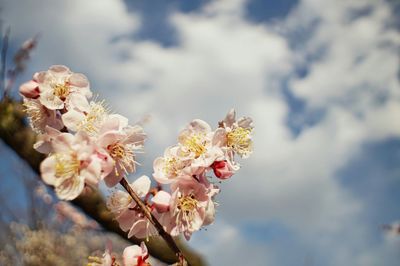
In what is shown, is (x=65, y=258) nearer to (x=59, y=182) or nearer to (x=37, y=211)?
(x=37, y=211)

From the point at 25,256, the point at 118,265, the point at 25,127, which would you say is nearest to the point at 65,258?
the point at 25,256

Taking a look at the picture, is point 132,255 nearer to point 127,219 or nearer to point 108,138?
point 127,219

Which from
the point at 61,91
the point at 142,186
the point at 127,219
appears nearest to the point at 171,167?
the point at 142,186

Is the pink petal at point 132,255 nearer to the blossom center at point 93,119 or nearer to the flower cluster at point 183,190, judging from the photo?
the flower cluster at point 183,190

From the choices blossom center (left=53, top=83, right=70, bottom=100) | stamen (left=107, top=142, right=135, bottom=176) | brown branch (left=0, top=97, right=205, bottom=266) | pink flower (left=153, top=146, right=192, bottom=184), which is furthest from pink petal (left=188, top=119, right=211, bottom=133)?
brown branch (left=0, top=97, right=205, bottom=266)

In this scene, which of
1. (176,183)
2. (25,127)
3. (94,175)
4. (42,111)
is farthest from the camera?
(25,127)

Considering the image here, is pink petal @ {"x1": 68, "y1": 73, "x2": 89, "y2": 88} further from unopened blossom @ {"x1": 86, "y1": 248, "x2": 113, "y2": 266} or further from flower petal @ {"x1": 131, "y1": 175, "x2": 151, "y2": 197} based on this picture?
unopened blossom @ {"x1": 86, "y1": 248, "x2": 113, "y2": 266}

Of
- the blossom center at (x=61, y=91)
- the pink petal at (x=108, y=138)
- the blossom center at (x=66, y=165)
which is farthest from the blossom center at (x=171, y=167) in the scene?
the blossom center at (x=61, y=91)
